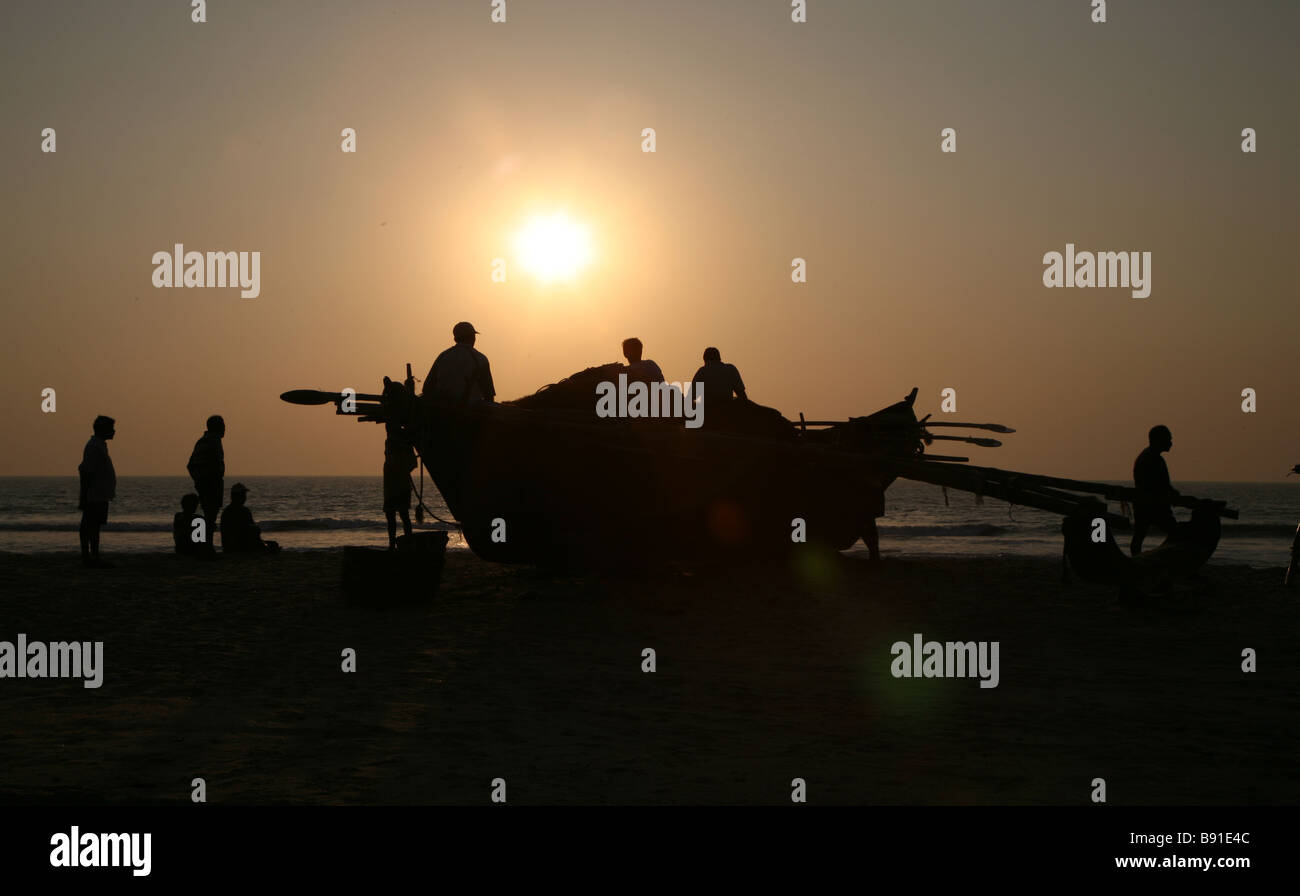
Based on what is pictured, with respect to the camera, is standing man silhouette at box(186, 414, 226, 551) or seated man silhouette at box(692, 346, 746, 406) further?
standing man silhouette at box(186, 414, 226, 551)

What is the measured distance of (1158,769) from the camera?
5.18m

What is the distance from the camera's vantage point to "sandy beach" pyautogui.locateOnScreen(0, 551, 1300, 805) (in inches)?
193

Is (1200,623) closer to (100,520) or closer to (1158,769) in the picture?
(1158,769)

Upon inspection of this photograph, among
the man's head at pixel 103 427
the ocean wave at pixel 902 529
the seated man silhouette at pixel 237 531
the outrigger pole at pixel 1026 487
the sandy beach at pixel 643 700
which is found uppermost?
the man's head at pixel 103 427

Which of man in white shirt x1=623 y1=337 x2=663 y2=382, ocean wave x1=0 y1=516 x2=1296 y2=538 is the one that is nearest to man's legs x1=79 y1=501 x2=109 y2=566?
man in white shirt x1=623 y1=337 x2=663 y2=382

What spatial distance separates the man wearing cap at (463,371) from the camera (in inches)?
472

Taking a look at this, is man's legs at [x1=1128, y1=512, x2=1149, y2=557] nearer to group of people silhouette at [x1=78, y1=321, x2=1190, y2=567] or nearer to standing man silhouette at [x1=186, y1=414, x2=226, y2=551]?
group of people silhouette at [x1=78, y1=321, x2=1190, y2=567]

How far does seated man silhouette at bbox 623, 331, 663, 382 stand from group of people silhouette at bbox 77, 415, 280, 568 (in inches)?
237

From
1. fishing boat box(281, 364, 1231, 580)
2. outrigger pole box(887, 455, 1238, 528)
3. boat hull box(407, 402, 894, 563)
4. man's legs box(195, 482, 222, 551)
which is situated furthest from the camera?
man's legs box(195, 482, 222, 551)

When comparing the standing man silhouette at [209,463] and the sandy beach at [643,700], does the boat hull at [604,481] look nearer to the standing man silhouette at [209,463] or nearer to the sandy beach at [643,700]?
the sandy beach at [643,700]

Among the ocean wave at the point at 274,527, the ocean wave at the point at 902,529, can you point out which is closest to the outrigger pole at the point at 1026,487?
the ocean wave at the point at 902,529

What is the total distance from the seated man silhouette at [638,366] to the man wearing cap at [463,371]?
1.73 m
